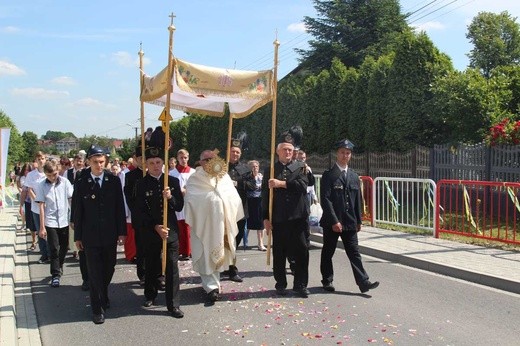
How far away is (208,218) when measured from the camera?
735cm

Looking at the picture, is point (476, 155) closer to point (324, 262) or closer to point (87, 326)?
point (324, 262)

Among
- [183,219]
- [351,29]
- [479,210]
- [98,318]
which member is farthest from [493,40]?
[98,318]

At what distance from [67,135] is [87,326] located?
641 ft

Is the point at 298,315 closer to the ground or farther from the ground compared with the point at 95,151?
closer to the ground

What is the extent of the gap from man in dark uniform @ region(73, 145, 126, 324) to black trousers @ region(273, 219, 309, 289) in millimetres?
1991

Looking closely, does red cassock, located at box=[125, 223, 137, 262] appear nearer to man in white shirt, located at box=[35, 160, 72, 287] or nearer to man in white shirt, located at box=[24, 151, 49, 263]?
man in white shirt, located at box=[35, 160, 72, 287]

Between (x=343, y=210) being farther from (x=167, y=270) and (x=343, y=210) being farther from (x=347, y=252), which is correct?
(x=167, y=270)

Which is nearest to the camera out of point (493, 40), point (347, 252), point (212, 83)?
point (212, 83)

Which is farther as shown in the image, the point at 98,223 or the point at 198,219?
the point at 198,219

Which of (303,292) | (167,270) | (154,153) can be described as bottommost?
(303,292)

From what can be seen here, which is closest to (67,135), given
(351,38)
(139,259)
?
(351,38)

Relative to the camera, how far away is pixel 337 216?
7.48 metres

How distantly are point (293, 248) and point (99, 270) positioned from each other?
2.43 metres

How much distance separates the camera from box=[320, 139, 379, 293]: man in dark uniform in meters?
7.47
